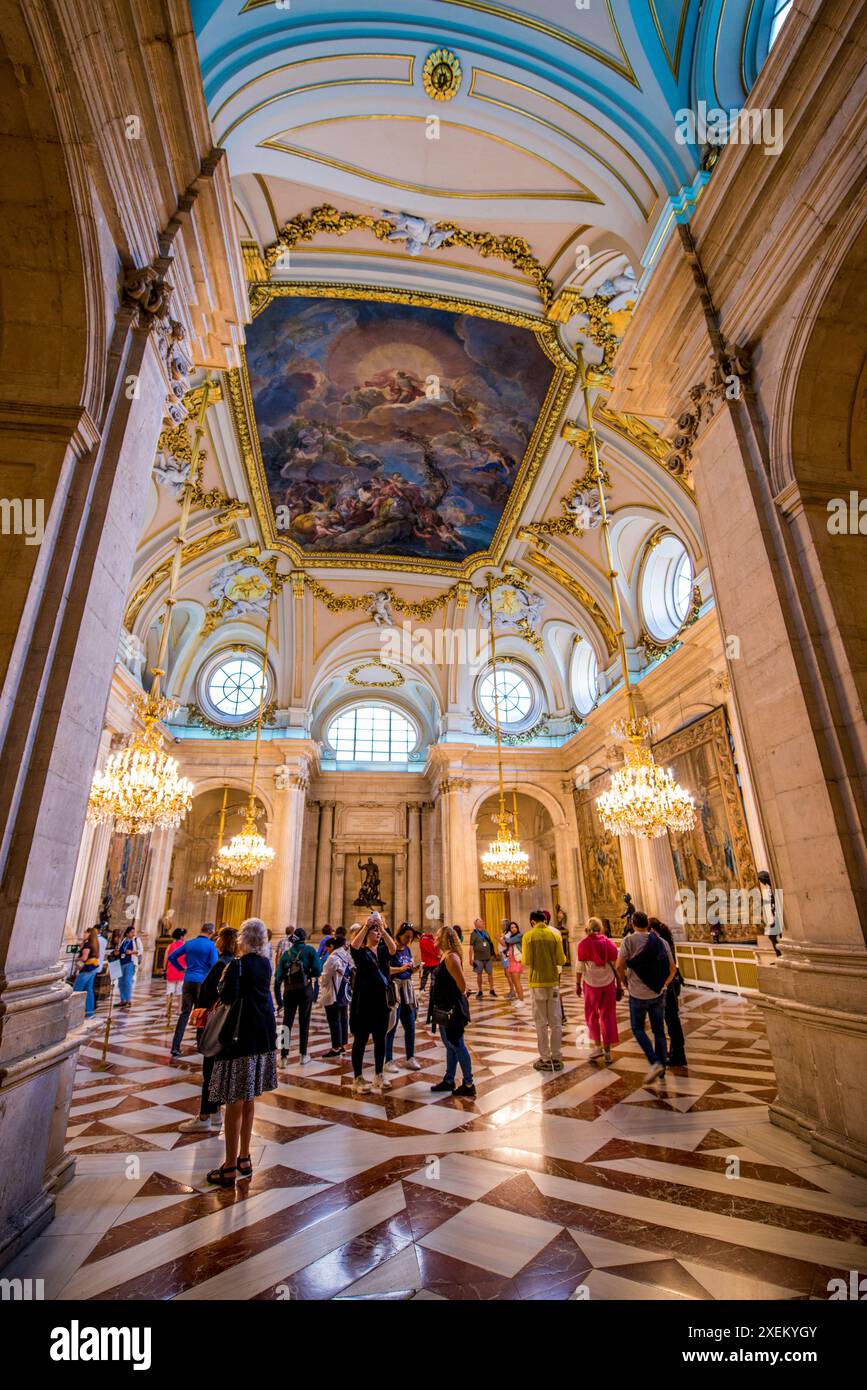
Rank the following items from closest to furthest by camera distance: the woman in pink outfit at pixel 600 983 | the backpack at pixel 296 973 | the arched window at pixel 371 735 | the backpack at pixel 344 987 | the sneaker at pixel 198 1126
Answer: the sneaker at pixel 198 1126, the woman in pink outfit at pixel 600 983, the backpack at pixel 344 987, the backpack at pixel 296 973, the arched window at pixel 371 735

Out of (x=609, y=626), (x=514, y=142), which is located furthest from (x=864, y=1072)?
(x=609, y=626)

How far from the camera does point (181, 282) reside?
4527 millimetres

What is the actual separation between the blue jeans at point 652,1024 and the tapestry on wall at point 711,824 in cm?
505

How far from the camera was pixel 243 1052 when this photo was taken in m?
2.99

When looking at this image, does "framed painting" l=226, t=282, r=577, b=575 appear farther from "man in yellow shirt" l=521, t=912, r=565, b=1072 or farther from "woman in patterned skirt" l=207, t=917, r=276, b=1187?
"woman in patterned skirt" l=207, t=917, r=276, b=1187

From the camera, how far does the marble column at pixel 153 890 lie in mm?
14555

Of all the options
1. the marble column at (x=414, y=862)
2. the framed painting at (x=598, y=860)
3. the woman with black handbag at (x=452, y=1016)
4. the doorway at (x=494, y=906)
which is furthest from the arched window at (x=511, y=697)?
the woman with black handbag at (x=452, y=1016)

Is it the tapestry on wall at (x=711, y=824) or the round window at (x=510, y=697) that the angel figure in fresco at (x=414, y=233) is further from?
the round window at (x=510, y=697)

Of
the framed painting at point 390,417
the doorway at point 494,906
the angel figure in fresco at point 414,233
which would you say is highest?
the framed painting at point 390,417

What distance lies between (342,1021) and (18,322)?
602cm

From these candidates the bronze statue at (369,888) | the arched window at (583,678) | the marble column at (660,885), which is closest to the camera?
the marble column at (660,885)

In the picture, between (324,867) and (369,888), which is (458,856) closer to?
(369,888)

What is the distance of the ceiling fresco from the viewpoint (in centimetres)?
964

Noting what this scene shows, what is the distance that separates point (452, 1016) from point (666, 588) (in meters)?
10.3
